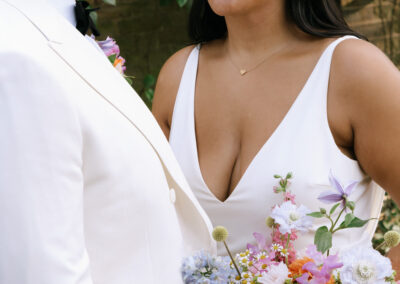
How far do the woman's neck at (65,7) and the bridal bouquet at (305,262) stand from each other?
0.56 m

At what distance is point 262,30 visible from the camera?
76.0 inches

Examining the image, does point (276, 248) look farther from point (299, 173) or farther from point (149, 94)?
point (149, 94)

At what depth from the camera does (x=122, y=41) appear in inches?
145

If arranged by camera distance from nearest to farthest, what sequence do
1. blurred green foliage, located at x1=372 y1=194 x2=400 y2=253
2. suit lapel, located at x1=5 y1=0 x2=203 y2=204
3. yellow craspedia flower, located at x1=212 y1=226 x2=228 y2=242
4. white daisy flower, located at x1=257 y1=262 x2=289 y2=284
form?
1. suit lapel, located at x1=5 y1=0 x2=203 y2=204
2. white daisy flower, located at x1=257 y1=262 x2=289 y2=284
3. yellow craspedia flower, located at x1=212 y1=226 x2=228 y2=242
4. blurred green foliage, located at x1=372 y1=194 x2=400 y2=253

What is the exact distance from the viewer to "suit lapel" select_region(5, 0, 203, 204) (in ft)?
3.22

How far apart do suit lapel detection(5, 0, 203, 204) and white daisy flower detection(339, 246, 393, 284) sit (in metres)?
0.36

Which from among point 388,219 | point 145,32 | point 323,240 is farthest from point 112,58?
point 388,219

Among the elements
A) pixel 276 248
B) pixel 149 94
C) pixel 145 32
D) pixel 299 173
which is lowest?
pixel 149 94

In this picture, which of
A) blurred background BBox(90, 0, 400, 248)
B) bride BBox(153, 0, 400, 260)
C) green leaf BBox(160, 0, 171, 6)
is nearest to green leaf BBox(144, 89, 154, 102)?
blurred background BBox(90, 0, 400, 248)

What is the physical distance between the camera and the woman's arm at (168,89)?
85.5 inches

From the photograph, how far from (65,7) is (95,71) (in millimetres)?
260

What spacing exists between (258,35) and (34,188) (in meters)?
1.27

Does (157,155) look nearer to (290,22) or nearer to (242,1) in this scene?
(242,1)

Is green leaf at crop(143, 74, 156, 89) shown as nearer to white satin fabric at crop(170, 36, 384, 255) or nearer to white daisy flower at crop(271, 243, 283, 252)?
white satin fabric at crop(170, 36, 384, 255)
